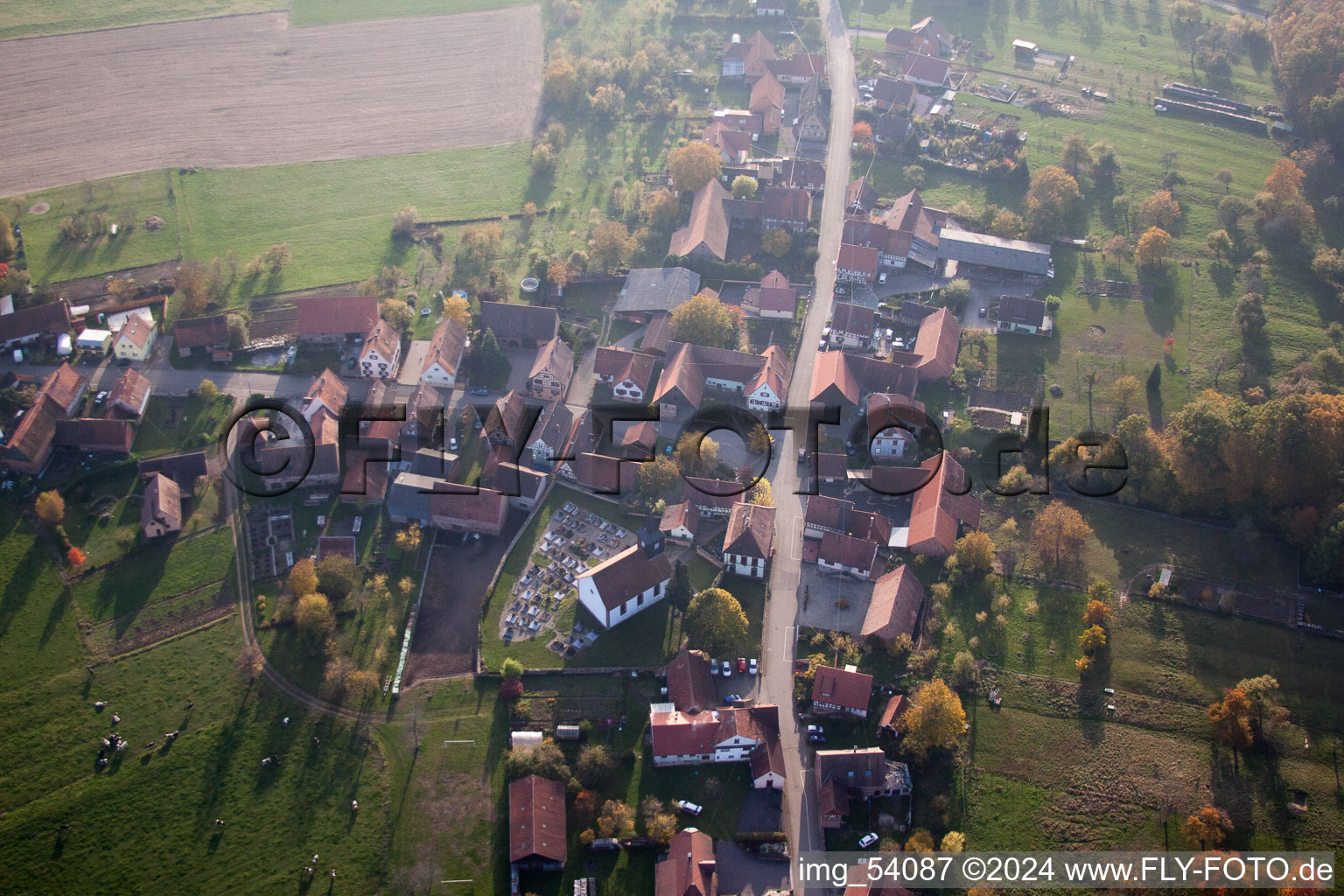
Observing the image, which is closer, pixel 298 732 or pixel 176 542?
pixel 298 732

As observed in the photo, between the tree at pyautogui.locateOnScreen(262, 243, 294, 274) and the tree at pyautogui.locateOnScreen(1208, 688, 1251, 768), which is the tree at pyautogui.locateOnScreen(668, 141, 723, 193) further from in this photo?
the tree at pyautogui.locateOnScreen(1208, 688, 1251, 768)

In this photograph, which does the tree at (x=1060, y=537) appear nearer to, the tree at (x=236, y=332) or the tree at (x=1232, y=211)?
the tree at (x=1232, y=211)

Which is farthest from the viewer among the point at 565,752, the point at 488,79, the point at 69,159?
the point at 488,79

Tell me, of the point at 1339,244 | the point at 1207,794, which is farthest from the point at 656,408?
the point at 1339,244

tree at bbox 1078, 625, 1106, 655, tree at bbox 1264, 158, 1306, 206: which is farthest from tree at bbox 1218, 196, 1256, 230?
tree at bbox 1078, 625, 1106, 655

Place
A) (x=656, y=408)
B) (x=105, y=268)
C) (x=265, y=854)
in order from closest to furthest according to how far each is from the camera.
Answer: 1. (x=265, y=854)
2. (x=656, y=408)
3. (x=105, y=268)

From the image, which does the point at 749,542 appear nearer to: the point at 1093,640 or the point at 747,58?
the point at 1093,640

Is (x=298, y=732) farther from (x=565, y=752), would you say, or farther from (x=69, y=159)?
(x=69, y=159)
